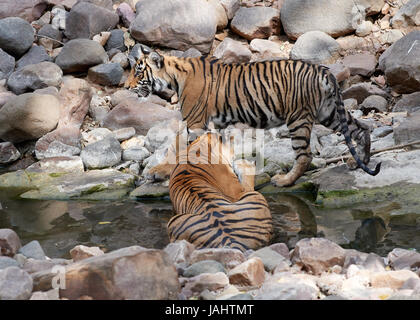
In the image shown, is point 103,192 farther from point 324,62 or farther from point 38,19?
point 38,19

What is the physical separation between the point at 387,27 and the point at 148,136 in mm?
4925

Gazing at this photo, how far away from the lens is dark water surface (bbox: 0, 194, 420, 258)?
5.18 m

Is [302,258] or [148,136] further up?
[302,258]

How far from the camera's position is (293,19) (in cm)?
1066

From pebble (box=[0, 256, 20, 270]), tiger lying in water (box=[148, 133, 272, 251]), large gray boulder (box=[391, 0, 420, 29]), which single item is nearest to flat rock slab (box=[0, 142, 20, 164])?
tiger lying in water (box=[148, 133, 272, 251])

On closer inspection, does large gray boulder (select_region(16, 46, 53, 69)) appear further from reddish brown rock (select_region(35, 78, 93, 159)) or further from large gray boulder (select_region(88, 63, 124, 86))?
reddish brown rock (select_region(35, 78, 93, 159))

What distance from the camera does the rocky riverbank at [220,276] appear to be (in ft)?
10.3

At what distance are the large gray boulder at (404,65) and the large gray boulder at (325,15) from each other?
1.58m

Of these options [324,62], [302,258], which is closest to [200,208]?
[302,258]

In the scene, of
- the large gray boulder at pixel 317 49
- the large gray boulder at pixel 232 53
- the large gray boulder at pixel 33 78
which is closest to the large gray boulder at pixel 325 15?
the large gray boulder at pixel 317 49

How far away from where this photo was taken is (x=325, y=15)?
10.5 metres

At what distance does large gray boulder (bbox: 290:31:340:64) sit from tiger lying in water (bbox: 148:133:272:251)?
4.71 meters
